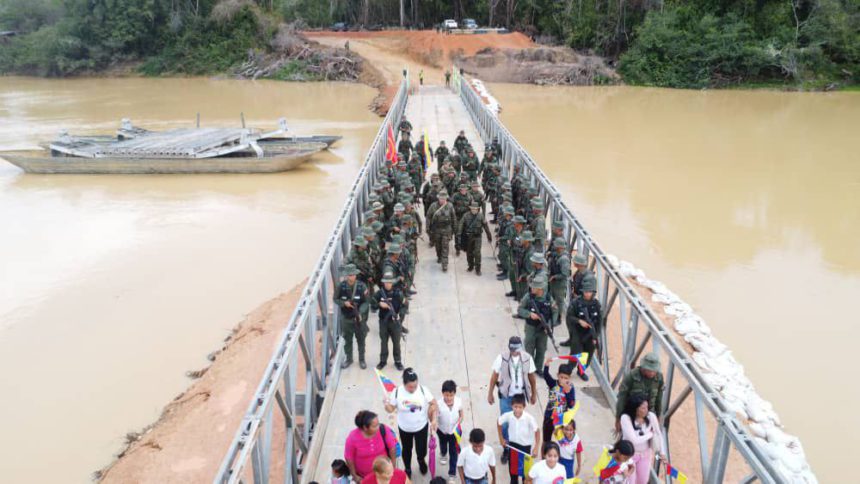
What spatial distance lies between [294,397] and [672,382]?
3.18m

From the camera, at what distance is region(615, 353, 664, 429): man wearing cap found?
4.46 metres

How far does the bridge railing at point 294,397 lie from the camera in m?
3.78

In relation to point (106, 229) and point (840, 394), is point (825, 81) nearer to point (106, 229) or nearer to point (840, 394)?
point (840, 394)

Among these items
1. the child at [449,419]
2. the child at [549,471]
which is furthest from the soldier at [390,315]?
the child at [549,471]

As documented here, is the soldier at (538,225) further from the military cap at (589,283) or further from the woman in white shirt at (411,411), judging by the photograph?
the woman in white shirt at (411,411)

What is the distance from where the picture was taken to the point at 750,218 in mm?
15023

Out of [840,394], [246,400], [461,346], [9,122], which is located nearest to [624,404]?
[461,346]

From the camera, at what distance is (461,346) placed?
264 inches

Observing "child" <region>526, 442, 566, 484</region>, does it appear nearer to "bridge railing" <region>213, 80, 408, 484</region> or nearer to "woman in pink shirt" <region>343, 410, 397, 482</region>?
"woman in pink shirt" <region>343, 410, 397, 482</region>

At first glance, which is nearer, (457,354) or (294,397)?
(294,397)

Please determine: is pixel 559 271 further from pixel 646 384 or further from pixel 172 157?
pixel 172 157

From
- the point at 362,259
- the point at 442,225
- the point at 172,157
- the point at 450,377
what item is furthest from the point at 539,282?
the point at 172,157

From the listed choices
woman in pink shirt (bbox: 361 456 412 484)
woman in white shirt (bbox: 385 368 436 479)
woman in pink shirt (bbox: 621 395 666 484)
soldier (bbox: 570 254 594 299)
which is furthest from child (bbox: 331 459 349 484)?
soldier (bbox: 570 254 594 299)

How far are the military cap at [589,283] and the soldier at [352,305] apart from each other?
2070mm
